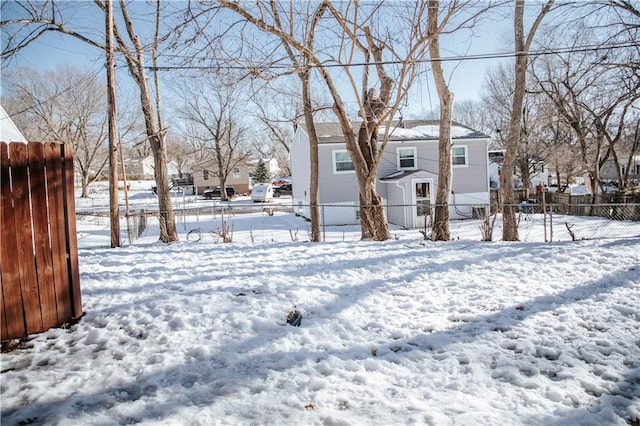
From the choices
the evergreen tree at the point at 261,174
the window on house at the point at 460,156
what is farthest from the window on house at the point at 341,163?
the evergreen tree at the point at 261,174

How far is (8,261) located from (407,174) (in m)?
18.0

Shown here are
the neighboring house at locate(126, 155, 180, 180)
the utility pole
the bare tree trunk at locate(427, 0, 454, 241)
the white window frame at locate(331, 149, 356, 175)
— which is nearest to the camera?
the utility pole

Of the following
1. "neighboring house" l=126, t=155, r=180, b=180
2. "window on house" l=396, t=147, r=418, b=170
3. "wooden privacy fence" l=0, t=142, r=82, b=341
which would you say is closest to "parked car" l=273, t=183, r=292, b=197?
"window on house" l=396, t=147, r=418, b=170

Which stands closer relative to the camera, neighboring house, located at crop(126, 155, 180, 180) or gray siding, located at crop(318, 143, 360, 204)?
gray siding, located at crop(318, 143, 360, 204)

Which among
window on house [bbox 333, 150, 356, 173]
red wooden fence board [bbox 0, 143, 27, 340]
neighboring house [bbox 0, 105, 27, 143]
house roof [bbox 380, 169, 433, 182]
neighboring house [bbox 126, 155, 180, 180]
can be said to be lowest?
red wooden fence board [bbox 0, 143, 27, 340]

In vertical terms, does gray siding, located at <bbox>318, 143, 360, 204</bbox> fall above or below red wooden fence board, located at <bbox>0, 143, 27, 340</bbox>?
above

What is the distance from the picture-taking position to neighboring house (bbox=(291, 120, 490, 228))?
19812 millimetres

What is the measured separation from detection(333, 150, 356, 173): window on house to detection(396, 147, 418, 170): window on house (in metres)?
2.90

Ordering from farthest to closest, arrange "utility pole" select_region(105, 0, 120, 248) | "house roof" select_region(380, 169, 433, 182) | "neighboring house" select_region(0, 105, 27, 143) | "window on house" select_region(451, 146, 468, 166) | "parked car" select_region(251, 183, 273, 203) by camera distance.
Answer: "parked car" select_region(251, 183, 273, 203) < "window on house" select_region(451, 146, 468, 166) < "house roof" select_region(380, 169, 433, 182) < "neighboring house" select_region(0, 105, 27, 143) < "utility pole" select_region(105, 0, 120, 248)

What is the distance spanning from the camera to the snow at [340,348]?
247 centimetres

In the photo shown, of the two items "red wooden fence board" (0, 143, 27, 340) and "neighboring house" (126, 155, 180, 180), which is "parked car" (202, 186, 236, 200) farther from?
"red wooden fence board" (0, 143, 27, 340)

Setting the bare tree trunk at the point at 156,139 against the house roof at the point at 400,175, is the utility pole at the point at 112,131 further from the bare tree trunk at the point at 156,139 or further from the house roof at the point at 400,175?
the house roof at the point at 400,175

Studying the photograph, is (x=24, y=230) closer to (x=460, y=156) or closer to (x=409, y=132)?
(x=409, y=132)

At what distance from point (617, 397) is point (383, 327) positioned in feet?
6.11
